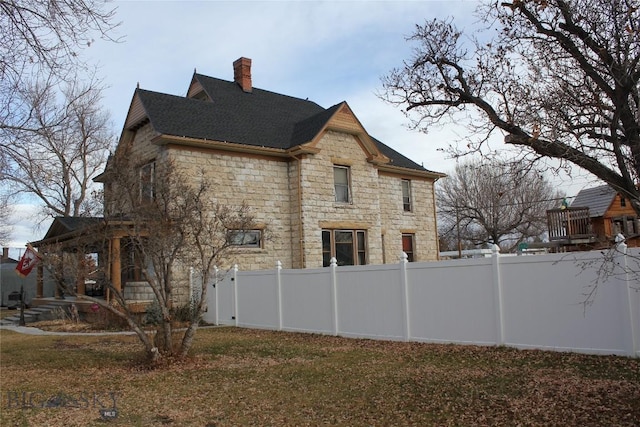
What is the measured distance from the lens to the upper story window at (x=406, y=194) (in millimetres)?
25409

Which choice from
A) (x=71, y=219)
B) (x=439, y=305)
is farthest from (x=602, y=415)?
(x=71, y=219)

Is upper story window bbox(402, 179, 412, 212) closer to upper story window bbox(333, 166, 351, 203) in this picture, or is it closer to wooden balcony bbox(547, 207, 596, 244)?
upper story window bbox(333, 166, 351, 203)

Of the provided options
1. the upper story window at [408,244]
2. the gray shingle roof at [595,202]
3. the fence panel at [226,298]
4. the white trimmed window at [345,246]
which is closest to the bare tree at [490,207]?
the gray shingle roof at [595,202]

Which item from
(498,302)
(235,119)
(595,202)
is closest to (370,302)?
(498,302)

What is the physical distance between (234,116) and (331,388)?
15424mm

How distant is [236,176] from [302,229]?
3.07 meters

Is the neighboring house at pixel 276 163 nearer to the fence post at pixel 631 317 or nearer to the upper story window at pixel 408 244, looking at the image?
the upper story window at pixel 408 244

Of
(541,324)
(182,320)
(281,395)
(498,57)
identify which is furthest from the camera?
(182,320)

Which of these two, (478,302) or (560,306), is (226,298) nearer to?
(478,302)

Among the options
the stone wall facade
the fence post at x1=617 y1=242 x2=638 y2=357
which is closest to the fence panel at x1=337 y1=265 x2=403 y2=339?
the fence post at x1=617 y1=242 x2=638 y2=357

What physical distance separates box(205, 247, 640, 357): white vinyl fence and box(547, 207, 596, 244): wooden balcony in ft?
42.9

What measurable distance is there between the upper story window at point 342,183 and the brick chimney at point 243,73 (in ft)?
19.9

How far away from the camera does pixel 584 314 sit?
28.8 feet

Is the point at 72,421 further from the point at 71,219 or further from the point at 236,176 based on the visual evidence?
the point at 71,219
